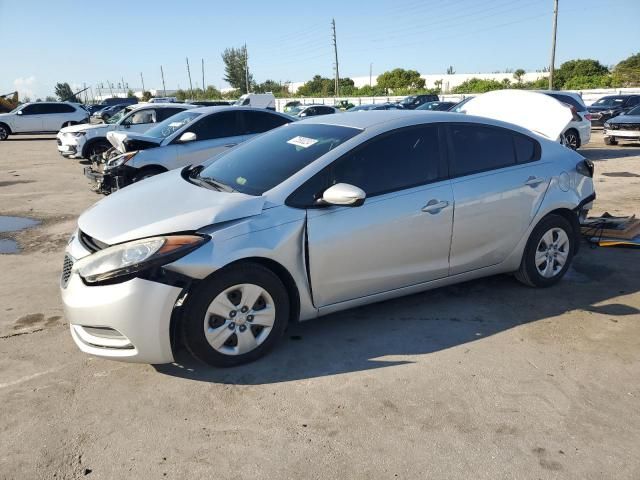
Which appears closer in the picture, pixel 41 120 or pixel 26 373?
pixel 26 373

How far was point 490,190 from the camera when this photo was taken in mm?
4285

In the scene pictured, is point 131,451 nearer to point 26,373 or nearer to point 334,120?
point 26,373

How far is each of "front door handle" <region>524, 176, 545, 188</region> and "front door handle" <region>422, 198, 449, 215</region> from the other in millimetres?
945

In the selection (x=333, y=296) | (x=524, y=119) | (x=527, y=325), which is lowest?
(x=527, y=325)

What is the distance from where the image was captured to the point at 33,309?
4.53 metres

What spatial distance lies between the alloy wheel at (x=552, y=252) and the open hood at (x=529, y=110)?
177cm

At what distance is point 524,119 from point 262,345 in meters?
5.17

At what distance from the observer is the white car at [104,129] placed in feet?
45.2

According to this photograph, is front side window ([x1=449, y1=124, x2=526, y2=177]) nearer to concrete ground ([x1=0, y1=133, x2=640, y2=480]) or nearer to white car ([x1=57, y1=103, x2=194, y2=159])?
concrete ground ([x1=0, y1=133, x2=640, y2=480])

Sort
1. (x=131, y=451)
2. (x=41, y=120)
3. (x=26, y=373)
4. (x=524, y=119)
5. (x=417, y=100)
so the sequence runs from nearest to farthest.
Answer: (x=131, y=451) → (x=26, y=373) → (x=524, y=119) → (x=41, y=120) → (x=417, y=100)

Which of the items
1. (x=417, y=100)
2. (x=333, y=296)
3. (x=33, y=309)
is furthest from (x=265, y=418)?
(x=417, y=100)

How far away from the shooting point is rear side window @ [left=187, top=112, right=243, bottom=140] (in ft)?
29.4

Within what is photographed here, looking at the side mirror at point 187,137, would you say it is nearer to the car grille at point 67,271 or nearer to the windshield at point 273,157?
the windshield at point 273,157

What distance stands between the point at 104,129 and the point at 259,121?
270 inches
